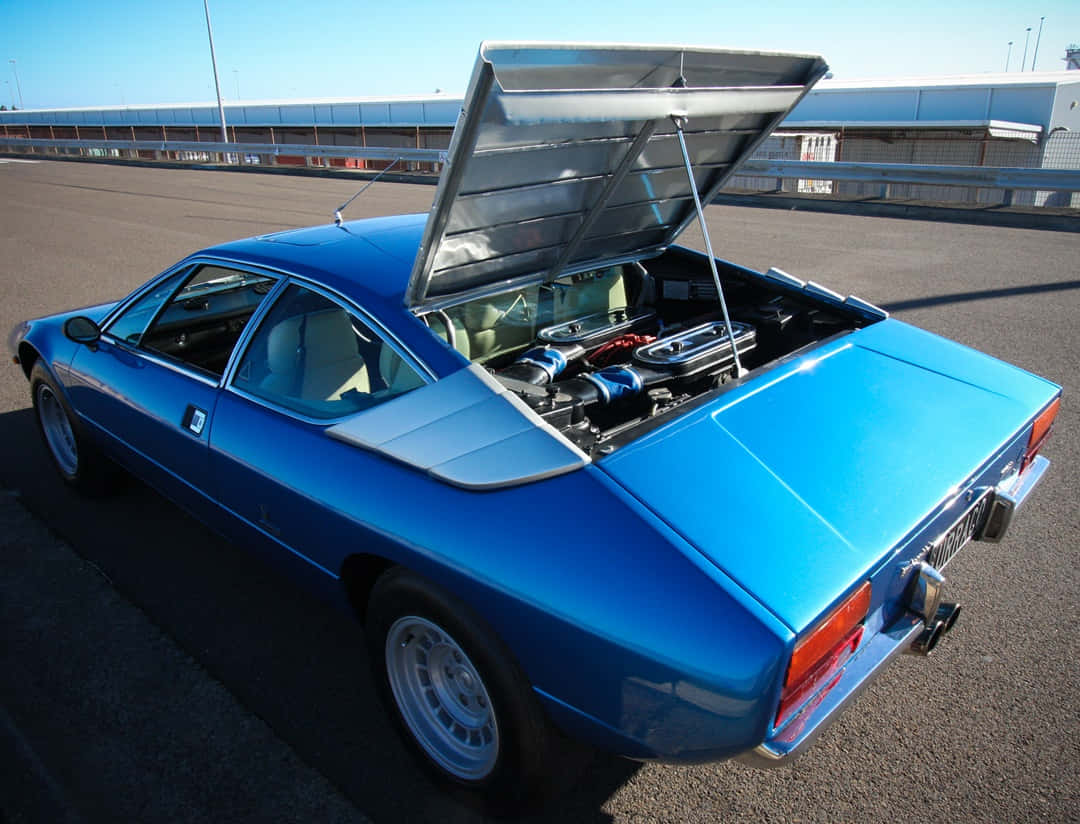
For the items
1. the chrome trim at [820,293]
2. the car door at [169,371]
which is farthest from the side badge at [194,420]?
the chrome trim at [820,293]

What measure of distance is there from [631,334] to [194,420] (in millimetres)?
1806

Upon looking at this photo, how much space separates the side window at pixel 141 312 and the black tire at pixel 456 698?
1.87 metres

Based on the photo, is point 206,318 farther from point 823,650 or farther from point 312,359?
point 823,650

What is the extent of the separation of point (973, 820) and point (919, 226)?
33.6ft

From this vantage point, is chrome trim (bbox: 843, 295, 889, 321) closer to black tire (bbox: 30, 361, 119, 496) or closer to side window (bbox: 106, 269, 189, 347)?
side window (bbox: 106, 269, 189, 347)

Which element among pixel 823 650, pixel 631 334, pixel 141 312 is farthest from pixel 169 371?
pixel 823 650

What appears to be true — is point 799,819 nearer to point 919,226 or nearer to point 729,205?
point 919,226

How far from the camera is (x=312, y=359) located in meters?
2.72

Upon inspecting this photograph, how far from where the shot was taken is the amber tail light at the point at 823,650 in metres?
1.66

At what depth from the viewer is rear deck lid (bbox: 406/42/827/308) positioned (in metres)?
2.09

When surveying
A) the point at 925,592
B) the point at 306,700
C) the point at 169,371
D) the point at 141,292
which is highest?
the point at 141,292

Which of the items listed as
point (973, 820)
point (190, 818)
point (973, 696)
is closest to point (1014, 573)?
point (973, 696)

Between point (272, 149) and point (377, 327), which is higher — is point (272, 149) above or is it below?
above

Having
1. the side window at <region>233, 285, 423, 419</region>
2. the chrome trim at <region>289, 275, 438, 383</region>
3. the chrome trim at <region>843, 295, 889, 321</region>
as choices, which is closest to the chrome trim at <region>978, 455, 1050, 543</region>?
the chrome trim at <region>843, 295, 889, 321</region>
